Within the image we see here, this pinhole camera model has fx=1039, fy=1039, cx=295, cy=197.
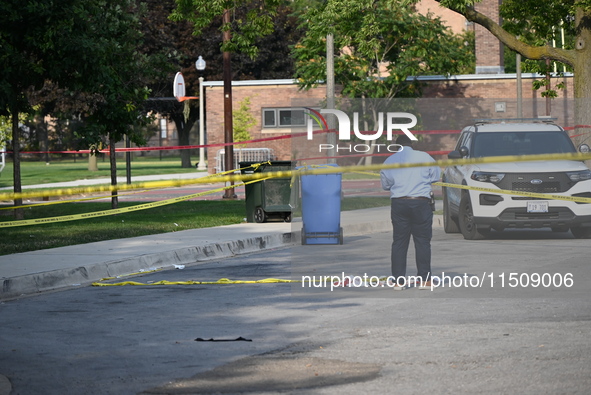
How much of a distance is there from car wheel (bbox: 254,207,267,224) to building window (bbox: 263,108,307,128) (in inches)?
1052

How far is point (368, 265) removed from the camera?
44.1ft

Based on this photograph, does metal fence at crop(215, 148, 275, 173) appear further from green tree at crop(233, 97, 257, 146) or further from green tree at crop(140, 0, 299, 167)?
green tree at crop(140, 0, 299, 167)

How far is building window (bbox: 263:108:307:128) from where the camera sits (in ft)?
151

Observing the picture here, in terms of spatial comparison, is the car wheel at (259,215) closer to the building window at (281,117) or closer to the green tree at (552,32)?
the green tree at (552,32)

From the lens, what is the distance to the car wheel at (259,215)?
19.4 m

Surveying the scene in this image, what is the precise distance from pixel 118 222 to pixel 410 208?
9.60 m

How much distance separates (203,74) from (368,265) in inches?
1848

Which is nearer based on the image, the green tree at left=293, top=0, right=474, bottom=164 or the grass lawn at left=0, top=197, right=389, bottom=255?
the grass lawn at left=0, top=197, right=389, bottom=255

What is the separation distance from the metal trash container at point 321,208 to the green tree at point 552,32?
31.3ft

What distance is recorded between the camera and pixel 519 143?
17.9m

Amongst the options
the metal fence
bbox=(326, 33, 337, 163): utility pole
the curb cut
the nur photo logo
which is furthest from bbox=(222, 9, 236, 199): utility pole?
the metal fence

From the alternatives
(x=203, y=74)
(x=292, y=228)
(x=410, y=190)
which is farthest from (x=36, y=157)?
(x=410, y=190)

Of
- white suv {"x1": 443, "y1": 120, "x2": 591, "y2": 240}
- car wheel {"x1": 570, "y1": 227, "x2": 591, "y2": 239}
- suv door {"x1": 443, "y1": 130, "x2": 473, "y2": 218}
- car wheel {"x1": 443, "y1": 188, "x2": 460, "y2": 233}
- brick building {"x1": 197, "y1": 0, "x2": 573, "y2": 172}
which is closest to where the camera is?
white suv {"x1": 443, "y1": 120, "x2": 591, "y2": 240}

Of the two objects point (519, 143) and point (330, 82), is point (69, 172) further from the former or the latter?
point (519, 143)
